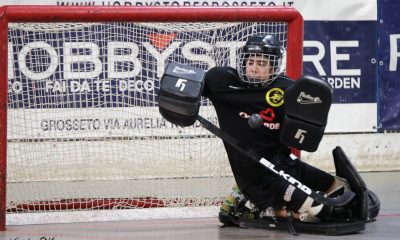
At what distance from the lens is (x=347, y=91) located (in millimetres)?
7012

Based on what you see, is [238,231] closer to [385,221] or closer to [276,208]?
[276,208]

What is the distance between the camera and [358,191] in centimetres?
415

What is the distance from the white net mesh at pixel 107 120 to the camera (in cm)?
496

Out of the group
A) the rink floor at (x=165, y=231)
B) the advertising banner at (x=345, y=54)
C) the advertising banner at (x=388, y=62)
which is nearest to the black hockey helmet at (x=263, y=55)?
the rink floor at (x=165, y=231)

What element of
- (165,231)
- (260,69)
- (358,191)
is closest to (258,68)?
(260,69)

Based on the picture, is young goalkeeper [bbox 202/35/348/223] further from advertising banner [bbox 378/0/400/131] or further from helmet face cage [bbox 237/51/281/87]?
advertising banner [bbox 378/0/400/131]

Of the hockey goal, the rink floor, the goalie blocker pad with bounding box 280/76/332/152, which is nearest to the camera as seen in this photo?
the goalie blocker pad with bounding box 280/76/332/152

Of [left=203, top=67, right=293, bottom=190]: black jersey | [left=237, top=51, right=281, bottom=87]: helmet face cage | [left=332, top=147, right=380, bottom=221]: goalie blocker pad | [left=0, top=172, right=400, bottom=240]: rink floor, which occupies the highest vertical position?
[left=237, top=51, right=281, bottom=87]: helmet face cage

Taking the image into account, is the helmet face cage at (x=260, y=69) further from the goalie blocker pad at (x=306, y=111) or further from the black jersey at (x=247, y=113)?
the goalie blocker pad at (x=306, y=111)

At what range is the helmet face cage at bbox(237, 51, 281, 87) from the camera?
162 inches

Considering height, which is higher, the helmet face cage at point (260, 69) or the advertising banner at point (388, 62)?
the helmet face cage at point (260, 69)

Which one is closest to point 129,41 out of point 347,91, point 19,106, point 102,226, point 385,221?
point 19,106

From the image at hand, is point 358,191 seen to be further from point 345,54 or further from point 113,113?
point 345,54

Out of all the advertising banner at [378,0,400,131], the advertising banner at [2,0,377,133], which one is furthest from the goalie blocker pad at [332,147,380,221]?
the advertising banner at [378,0,400,131]
